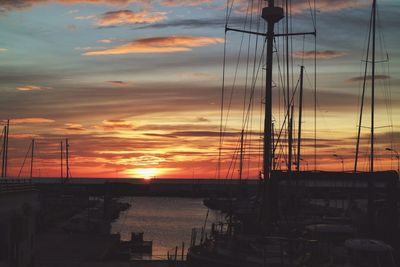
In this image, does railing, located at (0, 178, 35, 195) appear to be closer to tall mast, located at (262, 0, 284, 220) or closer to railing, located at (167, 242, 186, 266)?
railing, located at (167, 242, 186, 266)

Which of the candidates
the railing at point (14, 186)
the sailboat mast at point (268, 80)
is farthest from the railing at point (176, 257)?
the railing at point (14, 186)

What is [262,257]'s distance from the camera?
30.1 meters

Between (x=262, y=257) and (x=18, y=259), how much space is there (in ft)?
47.4

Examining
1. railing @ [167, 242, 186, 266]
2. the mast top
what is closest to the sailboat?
the mast top

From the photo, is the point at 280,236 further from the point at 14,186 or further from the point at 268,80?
the point at 14,186

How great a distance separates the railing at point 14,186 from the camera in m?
32.8

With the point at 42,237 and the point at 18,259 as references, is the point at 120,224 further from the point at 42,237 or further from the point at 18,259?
the point at 18,259

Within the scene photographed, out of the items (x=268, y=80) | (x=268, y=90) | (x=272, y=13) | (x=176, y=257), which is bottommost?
(x=176, y=257)

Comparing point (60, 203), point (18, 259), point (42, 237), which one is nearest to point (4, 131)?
point (60, 203)

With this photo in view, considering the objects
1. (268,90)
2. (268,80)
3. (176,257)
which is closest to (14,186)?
(176,257)

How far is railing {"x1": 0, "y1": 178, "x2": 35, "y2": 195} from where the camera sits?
32.8 meters

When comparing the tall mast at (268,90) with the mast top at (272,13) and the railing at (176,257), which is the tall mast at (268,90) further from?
the railing at (176,257)

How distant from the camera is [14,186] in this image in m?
34.9

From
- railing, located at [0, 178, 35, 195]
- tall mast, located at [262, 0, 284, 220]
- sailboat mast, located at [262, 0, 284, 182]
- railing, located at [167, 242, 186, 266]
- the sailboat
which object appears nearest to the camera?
the sailboat
